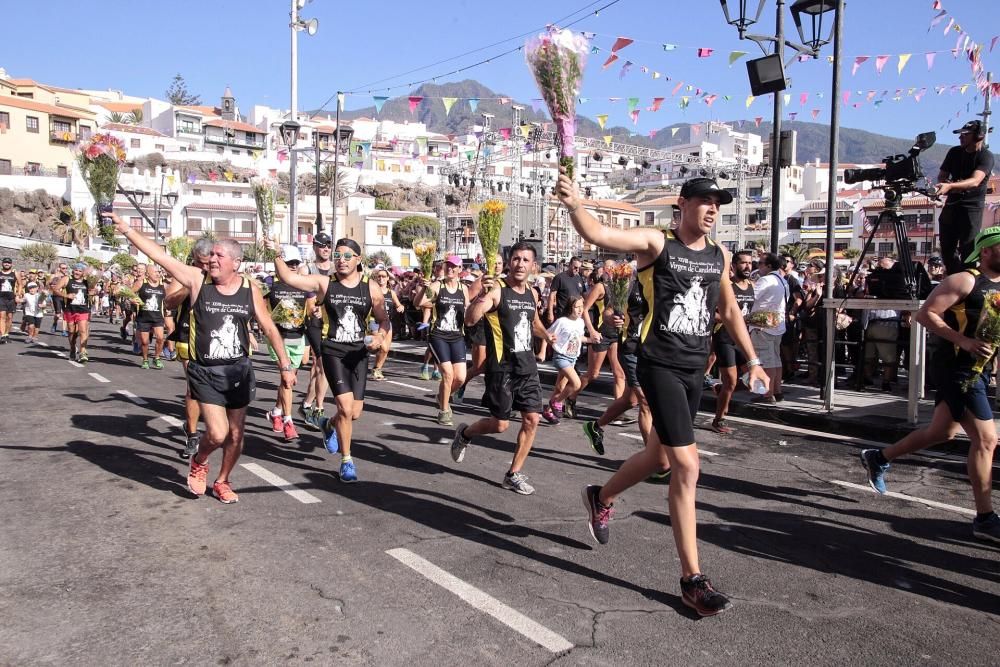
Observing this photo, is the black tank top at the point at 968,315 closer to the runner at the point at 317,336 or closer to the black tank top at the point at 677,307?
the black tank top at the point at 677,307

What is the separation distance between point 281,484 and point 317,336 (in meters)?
3.18

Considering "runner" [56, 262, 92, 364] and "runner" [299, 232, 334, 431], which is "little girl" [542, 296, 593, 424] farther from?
"runner" [56, 262, 92, 364]

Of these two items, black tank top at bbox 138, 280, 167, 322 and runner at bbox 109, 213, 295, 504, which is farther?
black tank top at bbox 138, 280, 167, 322

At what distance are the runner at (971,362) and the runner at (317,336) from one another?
19.8 feet

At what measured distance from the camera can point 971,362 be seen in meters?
5.03

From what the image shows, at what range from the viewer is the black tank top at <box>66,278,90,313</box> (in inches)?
622

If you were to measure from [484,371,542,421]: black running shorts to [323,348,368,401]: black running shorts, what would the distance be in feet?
3.78

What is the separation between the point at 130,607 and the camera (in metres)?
3.88

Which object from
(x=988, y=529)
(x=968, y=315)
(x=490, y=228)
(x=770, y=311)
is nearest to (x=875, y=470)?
(x=988, y=529)

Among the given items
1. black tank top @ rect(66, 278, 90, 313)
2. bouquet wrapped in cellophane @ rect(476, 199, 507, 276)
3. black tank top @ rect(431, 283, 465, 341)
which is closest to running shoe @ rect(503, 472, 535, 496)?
bouquet wrapped in cellophane @ rect(476, 199, 507, 276)

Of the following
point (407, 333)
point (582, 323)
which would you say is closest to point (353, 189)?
point (407, 333)

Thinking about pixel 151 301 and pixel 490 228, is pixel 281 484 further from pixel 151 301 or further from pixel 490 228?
pixel 151 301

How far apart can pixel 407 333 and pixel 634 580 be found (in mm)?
17868

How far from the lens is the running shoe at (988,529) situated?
5.00 metres
